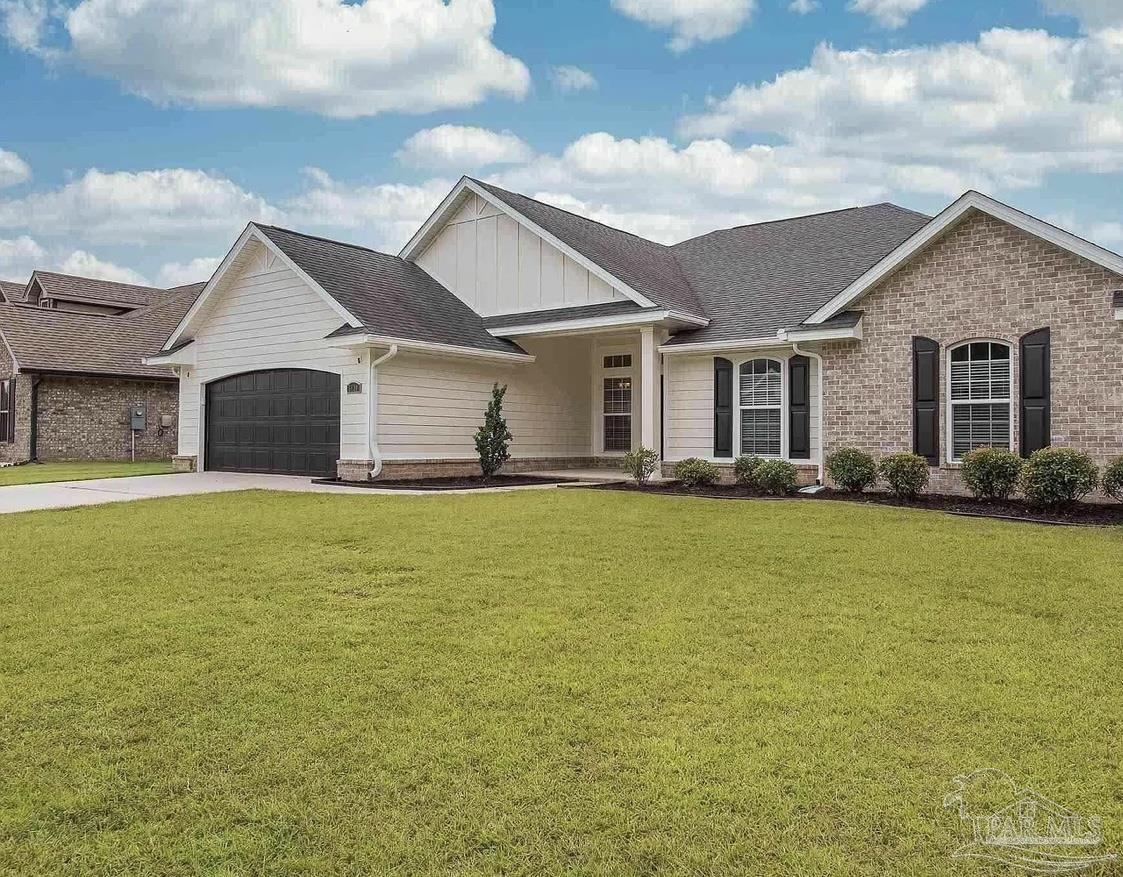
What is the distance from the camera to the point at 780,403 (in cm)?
1503

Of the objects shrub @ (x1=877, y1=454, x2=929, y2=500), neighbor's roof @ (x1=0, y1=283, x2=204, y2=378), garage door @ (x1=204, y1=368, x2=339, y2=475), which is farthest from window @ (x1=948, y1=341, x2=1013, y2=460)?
neighbor's roof @ (x1=0, y1=283, x2=204, y2=378)

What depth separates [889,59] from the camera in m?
16.7

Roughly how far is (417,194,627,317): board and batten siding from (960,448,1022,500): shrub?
724 centimetres

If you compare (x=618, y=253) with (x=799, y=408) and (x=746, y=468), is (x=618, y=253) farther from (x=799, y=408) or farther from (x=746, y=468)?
(x=746, y=468)

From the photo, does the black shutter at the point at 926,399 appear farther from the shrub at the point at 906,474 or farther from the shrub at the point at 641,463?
the shrub at the point at 641,463

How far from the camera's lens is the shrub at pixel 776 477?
13.3 meters

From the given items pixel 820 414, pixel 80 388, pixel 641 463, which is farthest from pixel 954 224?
pixel 80 388

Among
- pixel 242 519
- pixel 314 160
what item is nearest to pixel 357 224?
pixel 314 160

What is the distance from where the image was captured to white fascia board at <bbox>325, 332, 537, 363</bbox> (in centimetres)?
1479

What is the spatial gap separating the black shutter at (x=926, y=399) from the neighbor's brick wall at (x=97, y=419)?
2099 centimetres

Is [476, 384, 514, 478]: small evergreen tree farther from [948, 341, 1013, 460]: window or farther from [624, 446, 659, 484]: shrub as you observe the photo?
[948, 341, 1013, 460]: window

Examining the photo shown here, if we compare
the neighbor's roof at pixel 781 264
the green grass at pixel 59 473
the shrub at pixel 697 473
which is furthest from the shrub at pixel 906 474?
the green grass at pixel 59 473

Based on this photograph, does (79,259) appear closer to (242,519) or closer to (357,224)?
(357,224)

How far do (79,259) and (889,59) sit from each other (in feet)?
149
